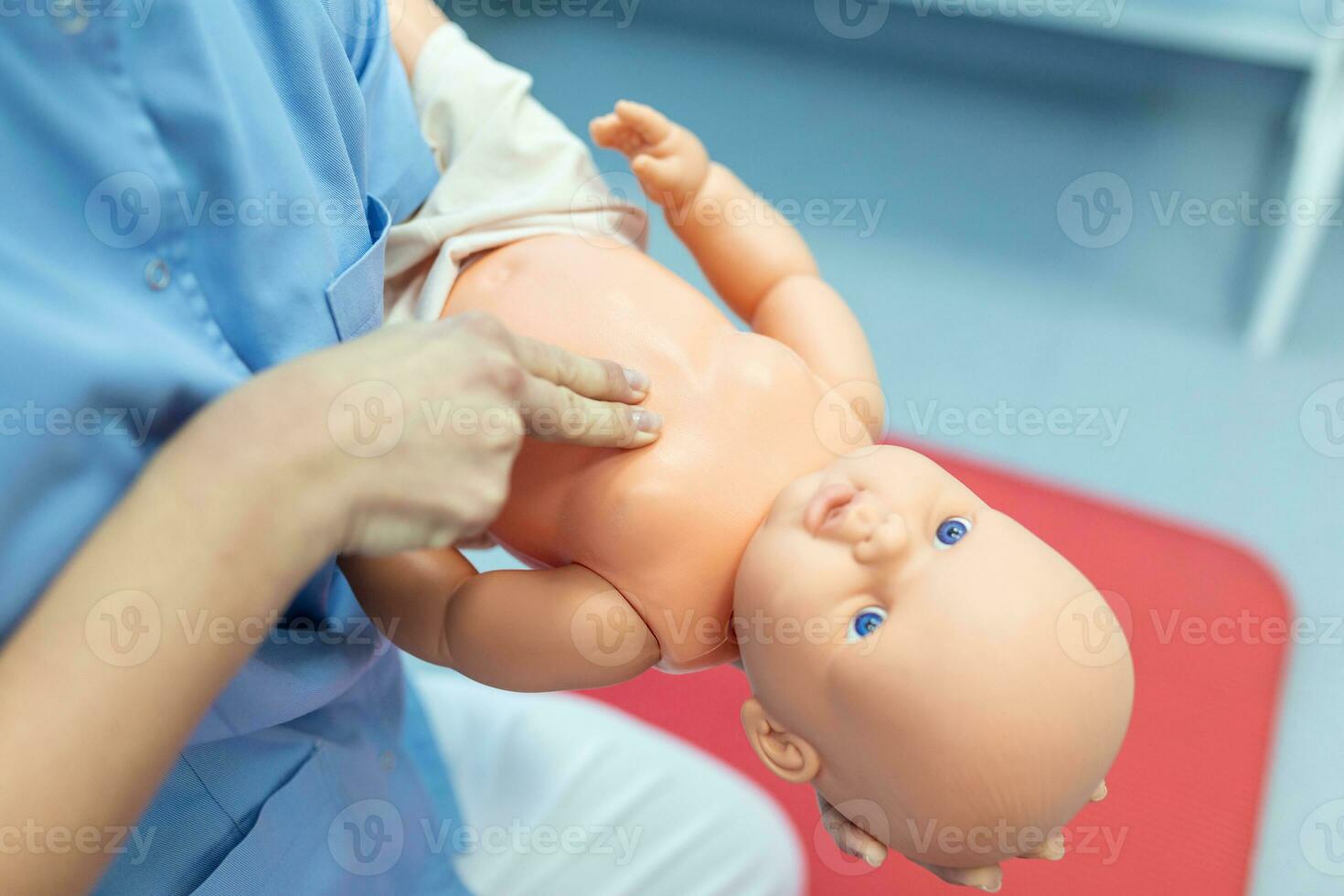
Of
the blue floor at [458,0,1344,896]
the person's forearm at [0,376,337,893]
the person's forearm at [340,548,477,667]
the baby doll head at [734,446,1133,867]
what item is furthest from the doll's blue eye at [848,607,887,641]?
the blue floor at [458,0,1344,896]

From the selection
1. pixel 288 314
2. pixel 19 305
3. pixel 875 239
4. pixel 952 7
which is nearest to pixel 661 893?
pixel 288 314

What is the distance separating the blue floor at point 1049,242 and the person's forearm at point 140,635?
42.8 inches

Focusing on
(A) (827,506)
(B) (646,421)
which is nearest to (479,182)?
(B) (646,421)

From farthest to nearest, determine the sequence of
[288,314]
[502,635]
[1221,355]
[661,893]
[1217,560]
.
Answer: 1. [1221,355]
2. [1217,560]
3. [661,893]
4. [502,635]
5. [288,314]

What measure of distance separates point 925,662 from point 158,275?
0.50 meters

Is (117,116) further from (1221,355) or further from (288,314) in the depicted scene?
(1221,355)

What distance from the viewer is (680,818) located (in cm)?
99

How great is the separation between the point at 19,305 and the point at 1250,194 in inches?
87.0

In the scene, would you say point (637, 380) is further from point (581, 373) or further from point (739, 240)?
point (739, 240)

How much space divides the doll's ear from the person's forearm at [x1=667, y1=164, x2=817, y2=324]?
361mm

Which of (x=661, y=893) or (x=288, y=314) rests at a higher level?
(x=288, y=314)

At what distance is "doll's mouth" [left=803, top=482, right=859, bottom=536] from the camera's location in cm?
74

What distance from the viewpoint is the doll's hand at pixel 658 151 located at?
92cm

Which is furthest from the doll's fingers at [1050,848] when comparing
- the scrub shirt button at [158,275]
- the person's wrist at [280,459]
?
the scrub shirt button at [158,275]
